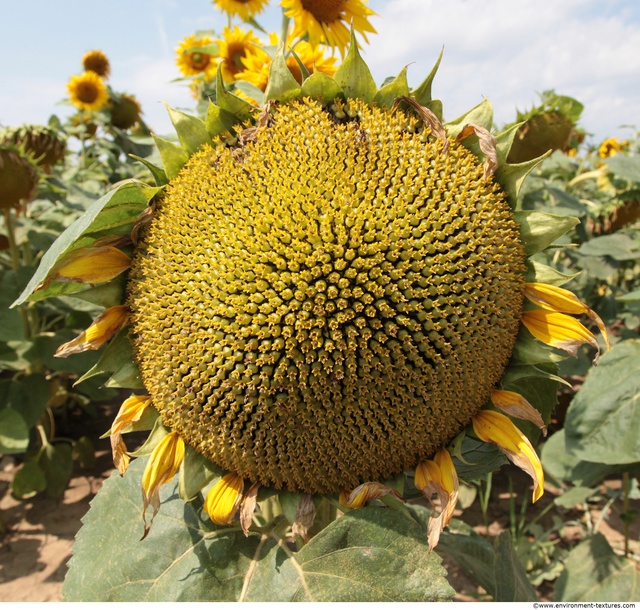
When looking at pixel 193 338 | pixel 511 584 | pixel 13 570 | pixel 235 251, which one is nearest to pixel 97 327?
pixel 193 338

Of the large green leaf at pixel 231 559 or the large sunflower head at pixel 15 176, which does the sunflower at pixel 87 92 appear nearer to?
the large sunflower head at pixel 15 176

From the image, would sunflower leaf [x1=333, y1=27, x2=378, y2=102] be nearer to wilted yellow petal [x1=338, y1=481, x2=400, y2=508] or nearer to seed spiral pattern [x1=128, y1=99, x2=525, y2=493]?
seed spiral pattern [x1=128, y1=99, x2=525, y2=493]

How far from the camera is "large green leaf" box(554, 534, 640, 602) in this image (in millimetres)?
2672

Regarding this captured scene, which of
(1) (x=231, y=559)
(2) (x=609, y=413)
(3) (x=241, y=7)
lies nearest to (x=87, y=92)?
(3) (x=241, y=7)

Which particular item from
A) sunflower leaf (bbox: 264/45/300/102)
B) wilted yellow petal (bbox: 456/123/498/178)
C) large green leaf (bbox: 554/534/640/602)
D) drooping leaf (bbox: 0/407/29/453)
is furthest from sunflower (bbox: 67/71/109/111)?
large green leaf (bbox: 554/534/640/602)

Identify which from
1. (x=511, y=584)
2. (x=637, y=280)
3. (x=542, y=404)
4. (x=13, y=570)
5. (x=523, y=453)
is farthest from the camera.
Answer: (x=637, y=280)

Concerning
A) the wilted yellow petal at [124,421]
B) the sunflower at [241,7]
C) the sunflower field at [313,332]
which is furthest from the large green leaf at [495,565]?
the sunflower at [241,7]

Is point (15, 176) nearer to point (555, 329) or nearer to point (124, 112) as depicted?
point (555, 329)

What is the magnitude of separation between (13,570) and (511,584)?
3025mm

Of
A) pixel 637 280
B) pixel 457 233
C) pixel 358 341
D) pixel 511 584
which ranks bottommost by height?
pixel 511 584

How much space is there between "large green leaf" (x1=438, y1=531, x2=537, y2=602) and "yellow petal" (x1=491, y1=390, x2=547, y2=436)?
0.73 metres

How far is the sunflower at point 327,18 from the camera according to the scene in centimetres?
271

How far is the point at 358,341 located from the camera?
121 centimetres

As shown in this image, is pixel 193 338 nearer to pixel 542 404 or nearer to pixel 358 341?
pixel 358 341
